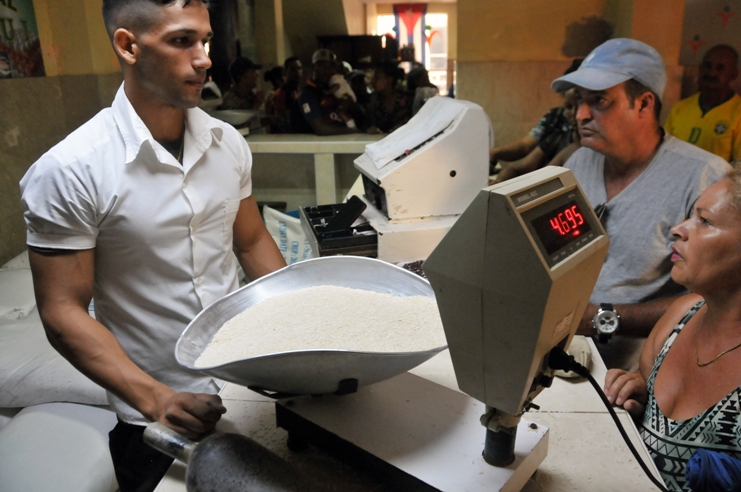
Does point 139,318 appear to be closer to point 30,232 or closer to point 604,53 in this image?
point 30,232

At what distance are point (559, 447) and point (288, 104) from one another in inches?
179

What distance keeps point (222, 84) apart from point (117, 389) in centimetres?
503

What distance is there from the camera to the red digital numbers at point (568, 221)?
0.69m

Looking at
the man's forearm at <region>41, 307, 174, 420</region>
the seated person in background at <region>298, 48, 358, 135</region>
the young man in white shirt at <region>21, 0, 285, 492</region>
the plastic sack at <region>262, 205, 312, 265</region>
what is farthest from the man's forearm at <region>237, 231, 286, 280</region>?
the seated person in background at <region>298, 48, 358, 135</region>

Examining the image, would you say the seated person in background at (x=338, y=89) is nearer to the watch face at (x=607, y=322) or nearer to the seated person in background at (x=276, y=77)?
the seated person in background at (x=276, y=77)

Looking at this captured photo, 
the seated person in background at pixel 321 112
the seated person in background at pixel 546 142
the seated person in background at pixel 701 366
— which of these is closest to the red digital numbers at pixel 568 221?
the seated person in background at pixel 701 366

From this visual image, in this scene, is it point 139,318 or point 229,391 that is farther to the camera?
point 139,318

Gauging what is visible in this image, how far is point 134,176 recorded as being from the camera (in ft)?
3.72

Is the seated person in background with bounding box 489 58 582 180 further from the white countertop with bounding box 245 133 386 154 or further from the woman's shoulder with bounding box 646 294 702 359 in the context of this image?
the woman's shoulder with bounding box 646 294 702 359

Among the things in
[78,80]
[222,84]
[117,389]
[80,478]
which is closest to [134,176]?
[117,389]

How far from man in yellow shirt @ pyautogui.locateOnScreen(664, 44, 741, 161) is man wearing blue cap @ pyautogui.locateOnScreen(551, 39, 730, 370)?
208 centimetres

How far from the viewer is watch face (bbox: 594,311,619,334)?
1.52 m

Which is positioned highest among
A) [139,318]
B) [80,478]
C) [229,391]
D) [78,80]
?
[78,80]

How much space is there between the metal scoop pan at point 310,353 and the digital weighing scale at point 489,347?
83mm
